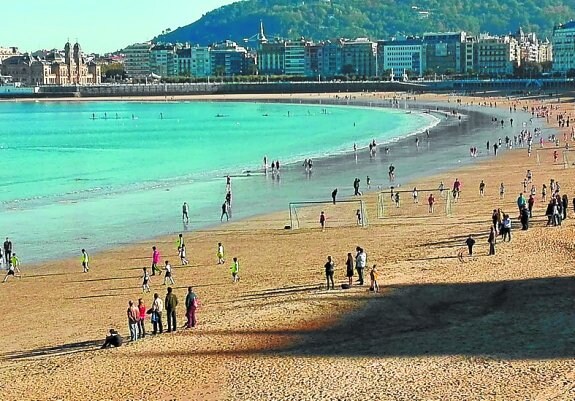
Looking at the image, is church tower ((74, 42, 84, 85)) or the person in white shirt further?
church tower ((74, 42, 84, 85))

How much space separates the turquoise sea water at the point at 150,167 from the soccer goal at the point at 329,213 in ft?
3.91

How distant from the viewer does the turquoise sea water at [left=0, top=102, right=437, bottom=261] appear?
93.2 feet

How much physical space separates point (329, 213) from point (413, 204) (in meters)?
2.74

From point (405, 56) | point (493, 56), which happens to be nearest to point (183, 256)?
point (493, 56)

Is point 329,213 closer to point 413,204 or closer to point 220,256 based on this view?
point 413,204

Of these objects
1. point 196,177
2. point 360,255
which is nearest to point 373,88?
point 196,177

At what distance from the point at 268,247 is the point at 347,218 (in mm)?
4742

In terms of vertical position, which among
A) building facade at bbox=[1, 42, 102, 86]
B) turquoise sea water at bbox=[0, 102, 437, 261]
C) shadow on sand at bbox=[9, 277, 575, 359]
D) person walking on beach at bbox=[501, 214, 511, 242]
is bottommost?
turquoise sea water at bbox=[0, 102, 437, 261]

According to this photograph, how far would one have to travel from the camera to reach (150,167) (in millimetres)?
49719

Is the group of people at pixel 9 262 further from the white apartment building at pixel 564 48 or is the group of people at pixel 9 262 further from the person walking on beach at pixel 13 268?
the white apartment building at pixel 564 48

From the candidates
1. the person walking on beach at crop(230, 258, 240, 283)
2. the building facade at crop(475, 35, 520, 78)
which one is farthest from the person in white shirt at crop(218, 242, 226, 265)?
the building facade at crop(475, 35, 520, 78)

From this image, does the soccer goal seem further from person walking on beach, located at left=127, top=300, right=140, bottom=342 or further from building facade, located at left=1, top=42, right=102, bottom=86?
building facade, located at left=1, top=42, right=102, bottom=86

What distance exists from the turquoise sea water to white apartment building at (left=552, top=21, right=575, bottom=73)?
7376cm

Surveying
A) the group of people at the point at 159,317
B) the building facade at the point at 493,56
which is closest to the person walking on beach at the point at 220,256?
the group of people at the point at 159,317
